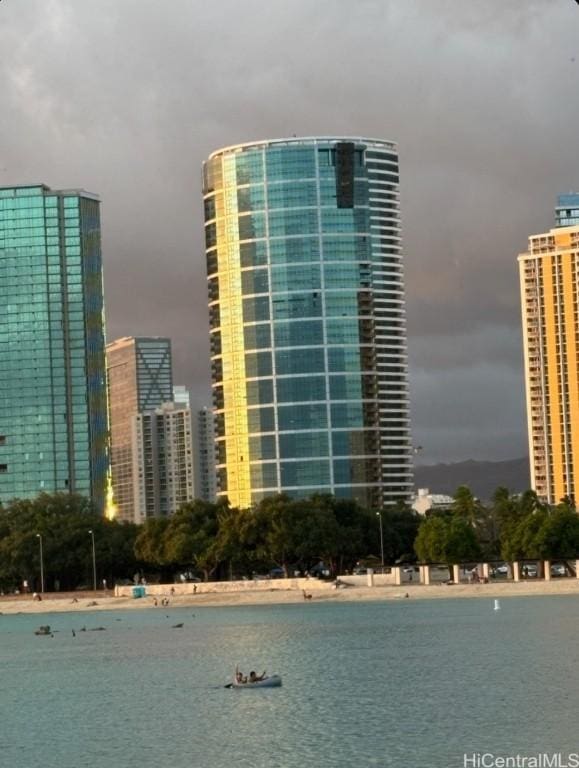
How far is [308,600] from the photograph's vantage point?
586 feet

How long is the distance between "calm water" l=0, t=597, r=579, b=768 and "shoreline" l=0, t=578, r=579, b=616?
13.3 metres

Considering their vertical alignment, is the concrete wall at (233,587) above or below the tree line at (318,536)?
below

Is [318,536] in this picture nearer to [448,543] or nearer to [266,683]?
[448,543]

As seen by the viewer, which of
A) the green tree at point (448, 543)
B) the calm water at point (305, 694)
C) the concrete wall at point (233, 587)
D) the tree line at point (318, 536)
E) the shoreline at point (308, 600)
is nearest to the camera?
the calm water at point (305, 694)

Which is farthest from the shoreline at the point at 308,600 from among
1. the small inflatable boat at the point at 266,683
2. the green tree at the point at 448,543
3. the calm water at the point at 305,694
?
the small inflatable boat at the point at 266,683

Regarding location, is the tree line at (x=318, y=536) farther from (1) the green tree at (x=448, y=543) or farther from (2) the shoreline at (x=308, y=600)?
(2) the shoreline at (x=308, y=600)

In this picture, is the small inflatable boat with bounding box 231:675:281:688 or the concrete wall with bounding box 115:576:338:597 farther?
the concrete wall with bounding box 115:576:338:597

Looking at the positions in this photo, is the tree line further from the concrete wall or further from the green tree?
the concrete wall

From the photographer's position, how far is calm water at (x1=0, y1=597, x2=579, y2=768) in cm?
6800

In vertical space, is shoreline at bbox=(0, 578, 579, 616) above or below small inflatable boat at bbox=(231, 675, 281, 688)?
above

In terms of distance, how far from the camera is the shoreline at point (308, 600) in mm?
160750

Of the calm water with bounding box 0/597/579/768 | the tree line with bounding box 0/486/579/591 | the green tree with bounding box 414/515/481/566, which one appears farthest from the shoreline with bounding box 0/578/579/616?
the calm water with bounding box 0/597/579/768

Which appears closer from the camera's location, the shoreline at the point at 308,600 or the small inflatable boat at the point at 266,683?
the small inflatable boat at the point at 266,683

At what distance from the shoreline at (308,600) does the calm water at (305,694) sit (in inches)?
524
